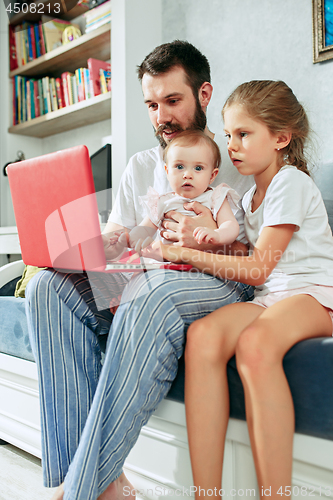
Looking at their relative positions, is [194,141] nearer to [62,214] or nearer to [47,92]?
[62,214]

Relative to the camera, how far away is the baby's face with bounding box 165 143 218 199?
1043 mm

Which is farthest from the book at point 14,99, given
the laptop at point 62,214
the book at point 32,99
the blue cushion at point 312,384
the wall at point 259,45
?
the blue cushion at point 312,384

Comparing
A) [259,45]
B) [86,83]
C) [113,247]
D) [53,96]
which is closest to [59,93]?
[53,96]

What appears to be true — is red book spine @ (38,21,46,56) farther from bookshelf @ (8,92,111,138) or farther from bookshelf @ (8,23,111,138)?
bookshelf @ (8,92,111,138)

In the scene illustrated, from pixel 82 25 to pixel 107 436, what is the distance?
98.3 inches

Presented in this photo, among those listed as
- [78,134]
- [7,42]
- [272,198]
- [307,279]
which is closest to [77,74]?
[78,134]

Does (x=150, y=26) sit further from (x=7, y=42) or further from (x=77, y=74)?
(x=7, y=42)

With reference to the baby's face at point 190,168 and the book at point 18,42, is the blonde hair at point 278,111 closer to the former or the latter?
the baby's face at point 190,168

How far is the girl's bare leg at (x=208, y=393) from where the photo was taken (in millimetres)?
733

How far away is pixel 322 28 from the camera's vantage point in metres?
1.48

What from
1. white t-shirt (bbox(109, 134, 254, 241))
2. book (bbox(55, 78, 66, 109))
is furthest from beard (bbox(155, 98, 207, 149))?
book (bbox(55, 78, 66, 109))

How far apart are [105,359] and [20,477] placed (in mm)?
620

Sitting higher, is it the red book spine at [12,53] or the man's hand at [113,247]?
Answer: the red book spine at [12,53]

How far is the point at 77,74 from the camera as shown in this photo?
230 cm
